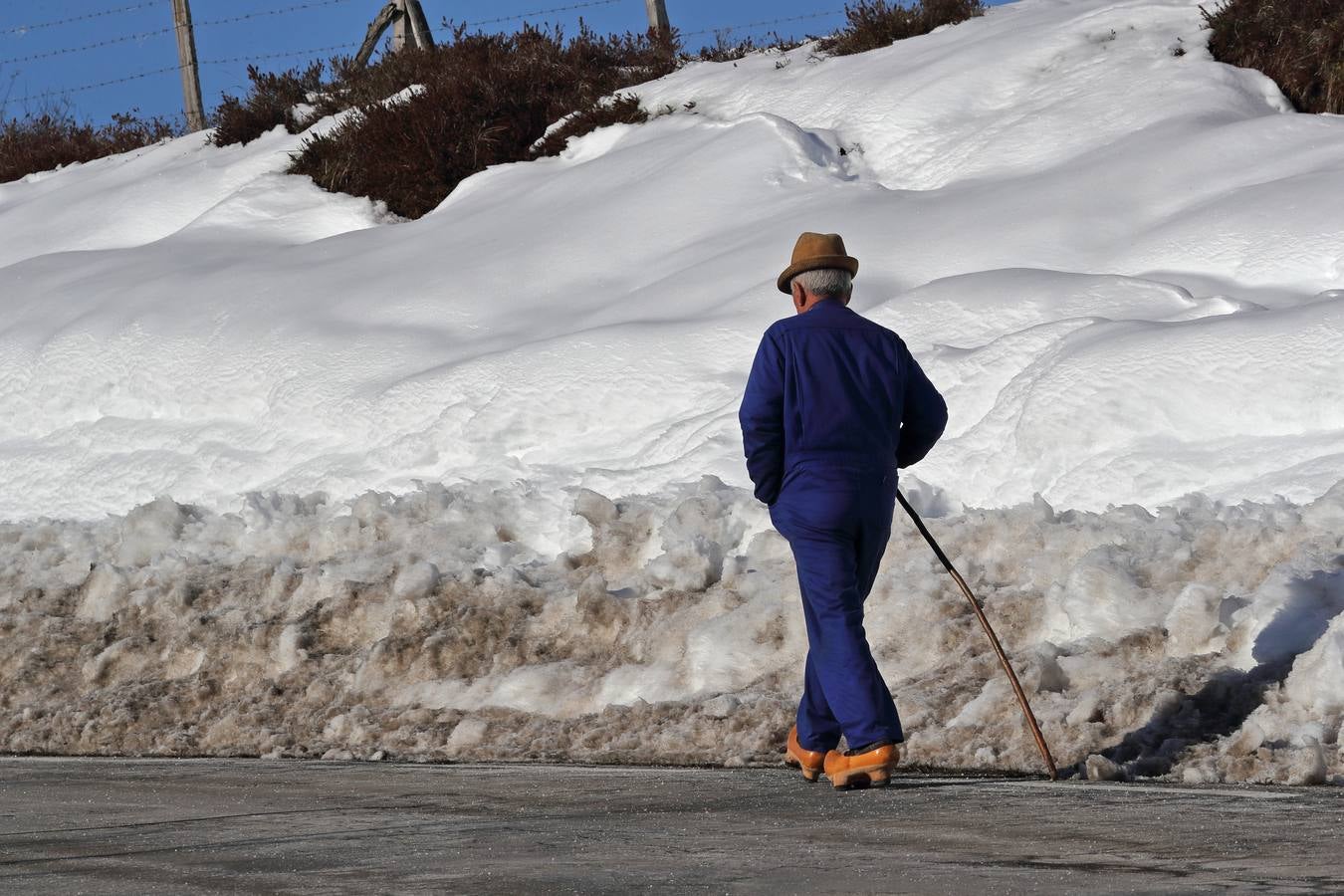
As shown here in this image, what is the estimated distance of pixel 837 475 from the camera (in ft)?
15.9

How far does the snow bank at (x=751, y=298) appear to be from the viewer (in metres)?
7.83

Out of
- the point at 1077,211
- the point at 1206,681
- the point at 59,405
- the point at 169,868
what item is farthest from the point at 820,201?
the point at 169,868

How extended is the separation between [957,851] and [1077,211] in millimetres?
8093

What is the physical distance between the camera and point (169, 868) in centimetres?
355

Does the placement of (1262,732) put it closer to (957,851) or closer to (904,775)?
(904,775)

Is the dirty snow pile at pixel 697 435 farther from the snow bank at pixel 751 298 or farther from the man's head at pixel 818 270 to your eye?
the man's head at pixel 818 270

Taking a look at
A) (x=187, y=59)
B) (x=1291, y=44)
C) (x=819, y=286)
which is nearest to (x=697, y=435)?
(x=819, y=286)

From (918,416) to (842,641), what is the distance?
0.77m

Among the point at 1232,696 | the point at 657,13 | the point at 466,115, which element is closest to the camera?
the point at 1232,696

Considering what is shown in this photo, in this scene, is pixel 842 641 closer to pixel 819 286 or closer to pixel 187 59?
pixel 819 286

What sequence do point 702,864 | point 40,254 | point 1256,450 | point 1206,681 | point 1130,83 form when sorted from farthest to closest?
point 40,254 → point 1130,83 → point 1256,450 → point 1206,681 → point 702,864

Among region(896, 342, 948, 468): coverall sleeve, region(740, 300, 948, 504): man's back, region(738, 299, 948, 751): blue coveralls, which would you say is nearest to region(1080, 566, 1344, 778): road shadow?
region(738, 299, 948, 751): blue coveralls

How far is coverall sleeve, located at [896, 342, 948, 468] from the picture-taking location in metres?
5.05

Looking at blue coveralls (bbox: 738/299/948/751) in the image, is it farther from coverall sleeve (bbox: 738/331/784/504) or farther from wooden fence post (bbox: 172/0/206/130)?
wooden fence post (bbox: 172/0/206/130)
